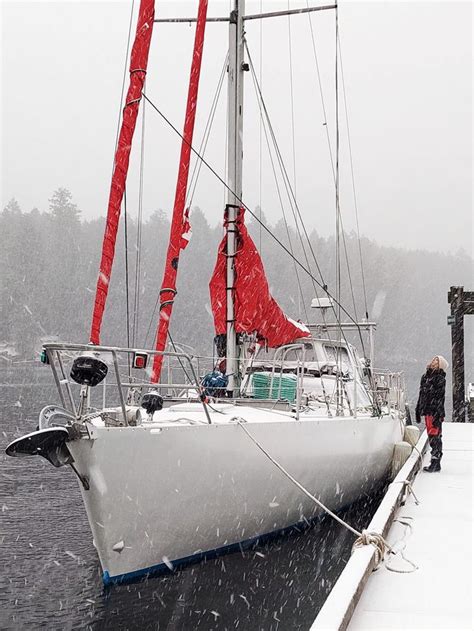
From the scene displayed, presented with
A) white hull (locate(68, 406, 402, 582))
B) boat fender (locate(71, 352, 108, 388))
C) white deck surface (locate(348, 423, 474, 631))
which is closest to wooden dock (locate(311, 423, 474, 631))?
white deck surface (locate(348, 423, 474, 631))

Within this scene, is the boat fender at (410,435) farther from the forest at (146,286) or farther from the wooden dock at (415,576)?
the forest at (146,286)

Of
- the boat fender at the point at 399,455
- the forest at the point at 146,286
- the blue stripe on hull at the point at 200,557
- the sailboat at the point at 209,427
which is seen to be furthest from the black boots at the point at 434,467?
the forest at the point at 146,286

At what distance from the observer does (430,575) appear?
16.8 feet

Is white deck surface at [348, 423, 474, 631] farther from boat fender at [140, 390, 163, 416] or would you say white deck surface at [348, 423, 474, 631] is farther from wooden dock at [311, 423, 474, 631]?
boat fender at [140, 390, 163, 416]

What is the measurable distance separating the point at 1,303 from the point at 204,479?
9021 cm

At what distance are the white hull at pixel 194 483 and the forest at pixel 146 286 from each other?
59.1 metres

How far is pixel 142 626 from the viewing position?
228 inches

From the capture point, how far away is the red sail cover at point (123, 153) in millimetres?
6395

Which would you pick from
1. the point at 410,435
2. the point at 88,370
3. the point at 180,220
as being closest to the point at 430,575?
the point at 88,370

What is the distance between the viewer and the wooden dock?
4.18 m

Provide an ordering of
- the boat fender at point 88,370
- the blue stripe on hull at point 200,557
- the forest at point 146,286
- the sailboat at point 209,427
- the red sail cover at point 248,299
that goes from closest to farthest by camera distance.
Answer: the boat fender at point 88,370 < the sailboat at point 209,427 < the blue stripe on hull at point 200,557 < the red sail cover at point 248,299 < the forest at point 146,286

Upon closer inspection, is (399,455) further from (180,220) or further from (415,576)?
(415,576)

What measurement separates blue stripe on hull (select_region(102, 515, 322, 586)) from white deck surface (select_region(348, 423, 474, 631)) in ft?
4.66

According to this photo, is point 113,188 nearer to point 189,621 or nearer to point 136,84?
point 136,84
